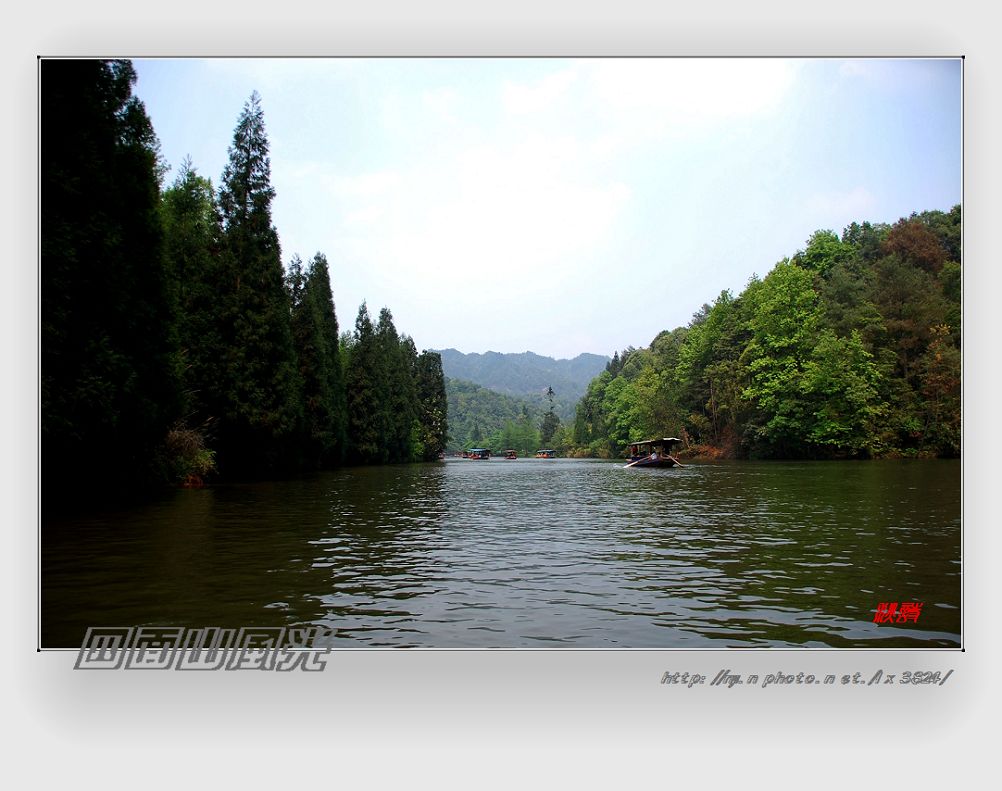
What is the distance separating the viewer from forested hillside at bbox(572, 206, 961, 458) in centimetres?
1494

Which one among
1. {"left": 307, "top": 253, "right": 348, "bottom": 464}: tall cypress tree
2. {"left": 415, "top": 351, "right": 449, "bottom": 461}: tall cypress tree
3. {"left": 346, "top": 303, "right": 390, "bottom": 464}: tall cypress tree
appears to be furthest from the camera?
{"left": 415, "top": 351, "right": 449, "bottom": 461}: tall cypress tree

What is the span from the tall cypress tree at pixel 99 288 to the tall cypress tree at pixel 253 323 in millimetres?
10098

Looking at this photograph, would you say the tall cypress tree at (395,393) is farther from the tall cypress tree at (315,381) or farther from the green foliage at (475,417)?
the green foliage at (475,417)

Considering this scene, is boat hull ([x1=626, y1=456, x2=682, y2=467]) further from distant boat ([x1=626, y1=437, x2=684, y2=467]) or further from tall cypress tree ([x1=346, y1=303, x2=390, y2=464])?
tall cypress tree ([x1=346, y1=303, x2=390, y2=464])

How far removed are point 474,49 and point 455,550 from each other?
7.06m

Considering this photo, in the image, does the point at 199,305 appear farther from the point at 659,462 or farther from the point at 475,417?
the point at 475,417

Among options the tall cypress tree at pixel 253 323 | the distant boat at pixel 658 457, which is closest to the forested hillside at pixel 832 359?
the distant boat at pixel 658 457

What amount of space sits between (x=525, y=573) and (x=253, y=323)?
25.6m

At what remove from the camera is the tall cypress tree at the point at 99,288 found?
1109 cm

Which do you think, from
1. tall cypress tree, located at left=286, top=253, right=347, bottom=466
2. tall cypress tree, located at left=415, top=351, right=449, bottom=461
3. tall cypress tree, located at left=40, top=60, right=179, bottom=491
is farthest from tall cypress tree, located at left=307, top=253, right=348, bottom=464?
tall cypress tree, located at left=415, top=351, right=449, bottom=461

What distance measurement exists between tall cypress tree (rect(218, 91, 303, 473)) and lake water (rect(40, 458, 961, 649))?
14.2 meters

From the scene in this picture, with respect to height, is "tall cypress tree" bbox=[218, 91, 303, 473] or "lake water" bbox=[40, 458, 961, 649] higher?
"tall cypress tree" bbox=[218, 91, 303, 473]

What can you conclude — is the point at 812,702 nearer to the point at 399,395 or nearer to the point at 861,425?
the point at 861,425

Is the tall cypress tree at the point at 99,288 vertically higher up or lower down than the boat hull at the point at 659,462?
higher up
